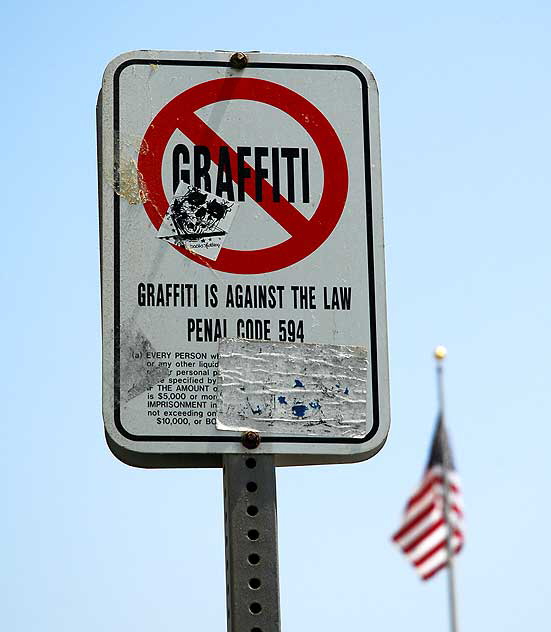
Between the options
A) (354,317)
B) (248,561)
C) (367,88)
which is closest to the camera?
(248,561)

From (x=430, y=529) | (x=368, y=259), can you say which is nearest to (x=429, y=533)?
(x=430, y=529)

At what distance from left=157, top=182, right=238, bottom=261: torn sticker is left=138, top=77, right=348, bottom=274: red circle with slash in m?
0.02

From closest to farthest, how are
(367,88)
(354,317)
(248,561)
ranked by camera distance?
(248,561), (354,317), (367,88)

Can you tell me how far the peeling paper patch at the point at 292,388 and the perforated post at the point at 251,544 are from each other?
0.09 meters

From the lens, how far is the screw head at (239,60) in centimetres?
309

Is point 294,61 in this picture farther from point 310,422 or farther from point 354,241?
point 310,422

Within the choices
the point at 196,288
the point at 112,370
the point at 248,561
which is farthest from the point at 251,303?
the point at 248,561

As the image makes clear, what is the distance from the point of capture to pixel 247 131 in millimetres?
3039

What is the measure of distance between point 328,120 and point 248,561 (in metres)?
1.04

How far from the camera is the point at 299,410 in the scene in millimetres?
2859

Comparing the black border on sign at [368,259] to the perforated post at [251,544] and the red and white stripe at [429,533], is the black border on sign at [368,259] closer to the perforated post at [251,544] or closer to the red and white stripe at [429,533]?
the perforated post at [251,544]

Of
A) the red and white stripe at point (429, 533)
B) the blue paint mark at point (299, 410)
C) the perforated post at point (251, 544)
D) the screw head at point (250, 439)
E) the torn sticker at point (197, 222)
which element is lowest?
the red and white stripe at point (429, 533)

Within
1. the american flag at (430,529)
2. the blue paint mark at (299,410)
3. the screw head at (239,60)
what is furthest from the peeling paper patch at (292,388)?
the american flag at (430,529)

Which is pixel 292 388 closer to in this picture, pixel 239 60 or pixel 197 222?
pixel 197 222
